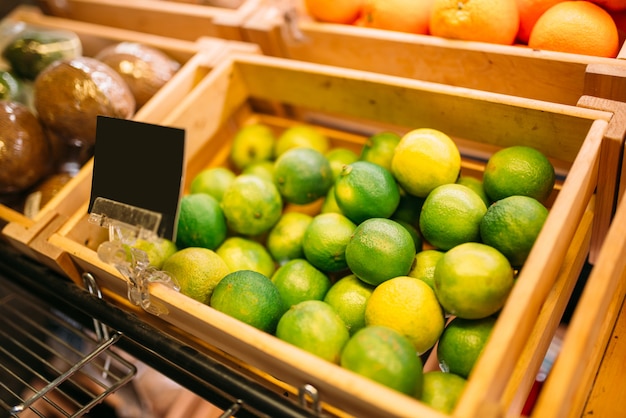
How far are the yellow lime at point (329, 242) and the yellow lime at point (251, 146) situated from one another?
0.43m

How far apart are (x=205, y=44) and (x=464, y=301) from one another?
117 cm

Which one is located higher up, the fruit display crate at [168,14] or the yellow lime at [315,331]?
the fruit display crate at [168,14]

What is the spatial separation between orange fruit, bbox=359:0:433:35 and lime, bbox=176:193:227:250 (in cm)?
70

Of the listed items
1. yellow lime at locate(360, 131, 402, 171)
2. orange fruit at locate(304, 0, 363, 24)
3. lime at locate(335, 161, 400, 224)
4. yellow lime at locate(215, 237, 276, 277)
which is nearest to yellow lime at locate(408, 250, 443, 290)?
lime at locate(335, 161, 400, 224)

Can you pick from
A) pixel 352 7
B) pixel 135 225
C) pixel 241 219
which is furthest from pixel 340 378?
pixel 352 7

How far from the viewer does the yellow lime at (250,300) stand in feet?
3.15

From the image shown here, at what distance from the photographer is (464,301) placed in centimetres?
86

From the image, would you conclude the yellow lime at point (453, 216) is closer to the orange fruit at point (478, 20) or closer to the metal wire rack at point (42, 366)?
the orange fruit at point (478, 20)

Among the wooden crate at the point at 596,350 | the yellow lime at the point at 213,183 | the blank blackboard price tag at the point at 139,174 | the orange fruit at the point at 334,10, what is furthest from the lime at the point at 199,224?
the wooden crate at the point at 596,350

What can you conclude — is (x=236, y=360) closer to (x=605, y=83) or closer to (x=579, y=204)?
(x=579, y=204)

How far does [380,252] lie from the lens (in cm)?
98

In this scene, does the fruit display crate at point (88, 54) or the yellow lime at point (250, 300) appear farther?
the fruit display crate at point (88, 54)

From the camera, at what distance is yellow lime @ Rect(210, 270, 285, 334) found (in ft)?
3.15

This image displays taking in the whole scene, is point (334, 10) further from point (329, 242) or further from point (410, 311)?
point (410, 311)
